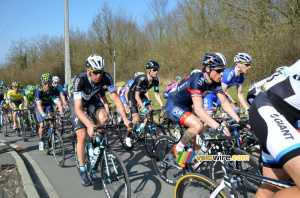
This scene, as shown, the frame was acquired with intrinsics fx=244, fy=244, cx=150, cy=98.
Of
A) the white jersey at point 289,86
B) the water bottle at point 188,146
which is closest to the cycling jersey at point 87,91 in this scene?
the water bottle at point 188,146

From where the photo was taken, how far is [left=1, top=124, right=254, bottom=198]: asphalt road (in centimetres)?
391

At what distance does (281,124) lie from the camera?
6.11 ft

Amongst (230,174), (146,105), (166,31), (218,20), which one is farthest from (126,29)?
(230,174)

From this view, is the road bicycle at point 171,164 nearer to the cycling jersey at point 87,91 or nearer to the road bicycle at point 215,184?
the road bicycle at point 215,184

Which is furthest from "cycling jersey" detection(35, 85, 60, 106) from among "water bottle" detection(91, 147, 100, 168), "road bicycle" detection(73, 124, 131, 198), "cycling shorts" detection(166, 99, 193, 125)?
"cycling shorts" detection(166, 99, 193, 125)

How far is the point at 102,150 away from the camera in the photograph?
12.0 feet

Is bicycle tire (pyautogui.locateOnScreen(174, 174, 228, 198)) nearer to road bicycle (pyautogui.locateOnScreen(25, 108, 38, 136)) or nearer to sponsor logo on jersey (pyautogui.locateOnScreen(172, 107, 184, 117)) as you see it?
sponsor logo on jersey (pyautogui.locateOnScreen(172, 107, 184, 117))

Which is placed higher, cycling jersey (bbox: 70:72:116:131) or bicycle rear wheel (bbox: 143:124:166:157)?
cycling jersey (bbox: 70:72:116:131)

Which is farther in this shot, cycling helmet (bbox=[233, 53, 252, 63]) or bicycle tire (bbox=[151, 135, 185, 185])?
cycling helmet (bbox=[233, 53, 252, 63])

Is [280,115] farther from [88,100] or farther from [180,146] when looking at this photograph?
[88,100]

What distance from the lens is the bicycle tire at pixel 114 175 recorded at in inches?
127

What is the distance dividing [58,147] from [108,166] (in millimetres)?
2545

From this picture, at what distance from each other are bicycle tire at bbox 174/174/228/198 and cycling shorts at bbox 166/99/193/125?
4.06ft

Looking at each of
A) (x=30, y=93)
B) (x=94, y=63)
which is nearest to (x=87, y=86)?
(x=94, y=63)
